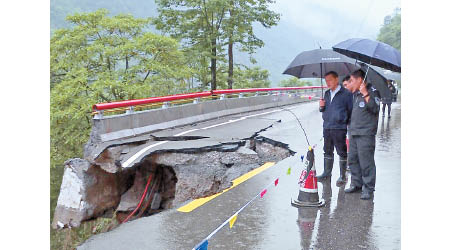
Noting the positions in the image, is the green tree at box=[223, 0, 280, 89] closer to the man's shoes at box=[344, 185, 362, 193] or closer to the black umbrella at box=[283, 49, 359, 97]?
the black umbrella at box=[283, 49, 359, 97]

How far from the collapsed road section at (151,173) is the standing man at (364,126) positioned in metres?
3.02

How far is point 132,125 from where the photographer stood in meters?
12.4

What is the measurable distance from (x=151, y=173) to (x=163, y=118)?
379 centimetres

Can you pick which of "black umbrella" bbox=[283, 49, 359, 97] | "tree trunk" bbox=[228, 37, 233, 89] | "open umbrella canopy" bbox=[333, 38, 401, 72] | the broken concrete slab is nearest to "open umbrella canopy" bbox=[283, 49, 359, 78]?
"black umbrella" bbox=[283, 49, 359, 97]

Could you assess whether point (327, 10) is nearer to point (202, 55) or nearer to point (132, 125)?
point (132, 125)

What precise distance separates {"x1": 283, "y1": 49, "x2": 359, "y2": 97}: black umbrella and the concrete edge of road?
1.70ft

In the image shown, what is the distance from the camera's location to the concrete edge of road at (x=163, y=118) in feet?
36.7

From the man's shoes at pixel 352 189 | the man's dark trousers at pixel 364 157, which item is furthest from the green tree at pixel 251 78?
the man's dark trousers at pixel 364 157

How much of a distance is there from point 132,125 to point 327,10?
6.77 meters

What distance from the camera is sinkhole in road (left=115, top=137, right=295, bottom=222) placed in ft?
28.9

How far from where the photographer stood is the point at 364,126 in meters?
5.81

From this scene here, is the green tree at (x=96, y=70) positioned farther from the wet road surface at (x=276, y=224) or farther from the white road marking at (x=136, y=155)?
the wet road surface at (x=276, y=224)

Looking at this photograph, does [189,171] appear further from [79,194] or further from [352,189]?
[352,189]

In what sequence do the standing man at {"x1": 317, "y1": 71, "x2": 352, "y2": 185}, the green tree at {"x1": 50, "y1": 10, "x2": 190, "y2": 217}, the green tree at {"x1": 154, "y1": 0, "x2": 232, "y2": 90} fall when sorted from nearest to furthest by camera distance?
the standing man at {"x1": 317, "y1": 71, "x2": 352, "y2": 185} → the green tree at {"x1": 50, "y1": 10, "x2": 190, "y2": 217} → the green tree at {"x1": 154, "y1": 0, "x2": 232, "y2": 90}
